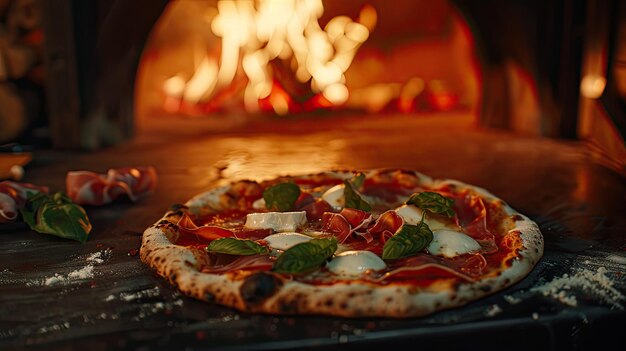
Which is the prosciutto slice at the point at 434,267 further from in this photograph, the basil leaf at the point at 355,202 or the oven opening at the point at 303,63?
the oven opening at the point at 303,63

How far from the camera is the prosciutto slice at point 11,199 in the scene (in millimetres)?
2775

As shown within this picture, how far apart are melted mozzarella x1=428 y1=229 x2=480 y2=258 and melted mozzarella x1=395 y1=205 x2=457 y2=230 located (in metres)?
0.17

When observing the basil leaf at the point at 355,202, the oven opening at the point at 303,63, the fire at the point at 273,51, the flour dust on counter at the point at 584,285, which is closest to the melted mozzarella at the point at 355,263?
the flour dust on counter at the point at 584,285

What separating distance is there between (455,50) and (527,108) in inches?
81.7

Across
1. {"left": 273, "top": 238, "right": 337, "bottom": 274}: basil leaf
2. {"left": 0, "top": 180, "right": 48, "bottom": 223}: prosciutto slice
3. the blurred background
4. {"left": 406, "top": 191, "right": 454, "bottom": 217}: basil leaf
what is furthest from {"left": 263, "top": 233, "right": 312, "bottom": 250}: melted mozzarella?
the blurred background

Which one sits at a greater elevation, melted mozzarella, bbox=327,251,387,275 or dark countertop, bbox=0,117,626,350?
melted mozzarella, bbox=327,251,387,275

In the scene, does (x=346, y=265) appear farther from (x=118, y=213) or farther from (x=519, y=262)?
(x=118, y=213)

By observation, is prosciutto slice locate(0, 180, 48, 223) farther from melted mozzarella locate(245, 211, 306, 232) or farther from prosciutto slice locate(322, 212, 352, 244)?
prosciutto slice locate(322, 212, 352, 244)

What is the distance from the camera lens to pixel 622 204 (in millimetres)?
3135

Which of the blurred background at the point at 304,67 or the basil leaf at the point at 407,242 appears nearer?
the basil leaf at the point at 407,242

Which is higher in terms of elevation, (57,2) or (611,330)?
(57,2)

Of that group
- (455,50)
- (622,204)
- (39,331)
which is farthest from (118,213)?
(455,50)

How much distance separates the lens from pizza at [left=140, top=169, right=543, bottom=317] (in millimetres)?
1741

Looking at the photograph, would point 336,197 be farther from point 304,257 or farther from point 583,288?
point 583,288
